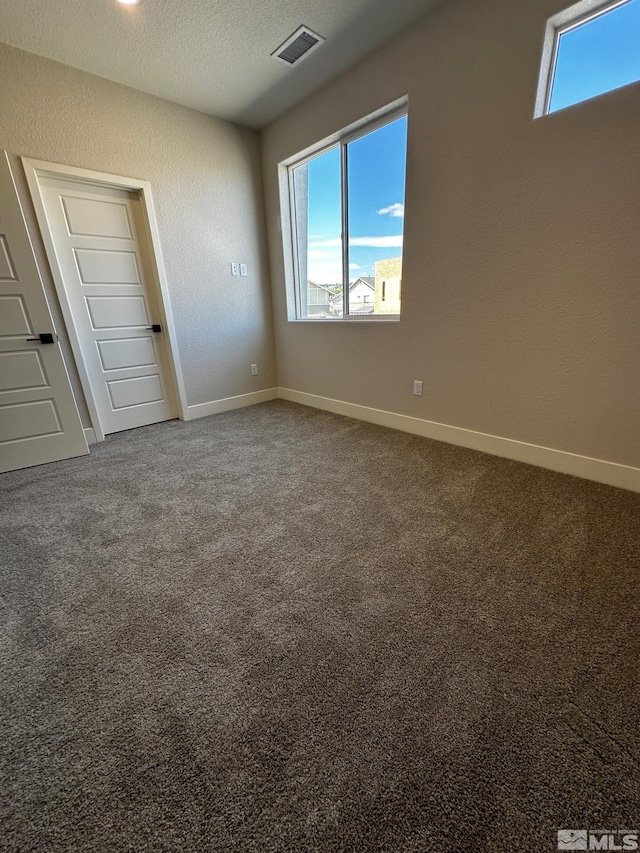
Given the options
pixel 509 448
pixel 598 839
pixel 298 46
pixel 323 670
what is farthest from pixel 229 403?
pixel 598 839

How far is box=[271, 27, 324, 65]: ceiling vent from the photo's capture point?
7.44 feet

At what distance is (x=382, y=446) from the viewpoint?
270 centimetres

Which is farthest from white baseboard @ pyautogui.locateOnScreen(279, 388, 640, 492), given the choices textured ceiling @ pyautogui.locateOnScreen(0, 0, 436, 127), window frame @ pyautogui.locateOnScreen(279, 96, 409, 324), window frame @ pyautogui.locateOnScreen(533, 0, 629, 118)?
textured ceiling @ pyautogui.locateOnScreen(0, 0, 436, 127)

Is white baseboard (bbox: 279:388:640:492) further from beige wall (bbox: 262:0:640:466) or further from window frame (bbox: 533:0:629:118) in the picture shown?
window frame (bbox: 533:0:629:118)

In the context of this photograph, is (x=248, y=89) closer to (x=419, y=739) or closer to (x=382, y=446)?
(x=382, y=446)

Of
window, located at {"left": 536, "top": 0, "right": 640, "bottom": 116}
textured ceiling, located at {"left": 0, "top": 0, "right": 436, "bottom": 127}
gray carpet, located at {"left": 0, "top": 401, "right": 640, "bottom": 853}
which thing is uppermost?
textured ceiling, located at {"left": 0, "top": 0, "right": 436, "bottom": 127}

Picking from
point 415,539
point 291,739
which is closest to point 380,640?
point 291,739

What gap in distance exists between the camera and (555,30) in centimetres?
179

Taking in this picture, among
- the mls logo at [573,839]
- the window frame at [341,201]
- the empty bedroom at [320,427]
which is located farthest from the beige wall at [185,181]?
the mls logo at [573,839]

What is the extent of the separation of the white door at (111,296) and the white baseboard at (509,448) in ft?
6.30

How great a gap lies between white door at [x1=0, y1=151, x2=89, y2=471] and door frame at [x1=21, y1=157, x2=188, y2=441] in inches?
7.2

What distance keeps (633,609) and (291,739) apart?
50.2 inches

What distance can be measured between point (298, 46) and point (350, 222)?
1.16 metres

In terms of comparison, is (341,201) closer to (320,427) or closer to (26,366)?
(320,427)
